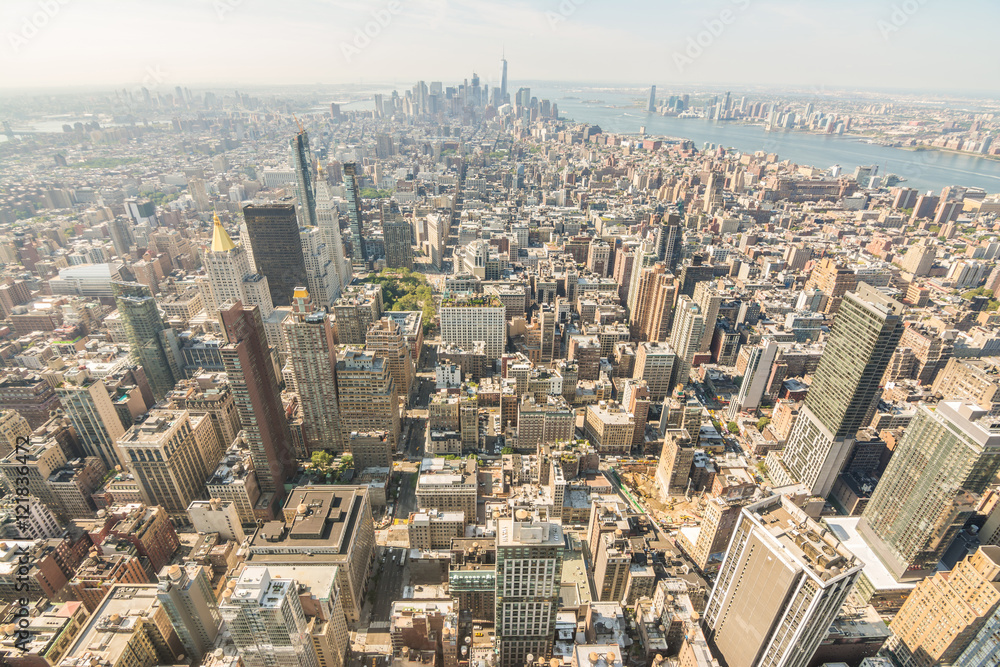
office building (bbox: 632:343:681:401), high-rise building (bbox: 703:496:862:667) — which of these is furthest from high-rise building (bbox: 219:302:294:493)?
office building (bbox: 632:343:681:401)

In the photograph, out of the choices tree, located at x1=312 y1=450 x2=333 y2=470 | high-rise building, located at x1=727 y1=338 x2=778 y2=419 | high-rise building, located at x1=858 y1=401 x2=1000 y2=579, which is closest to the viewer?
high-rise building, located at x1=858 y1=401 x2=1000 y2=579

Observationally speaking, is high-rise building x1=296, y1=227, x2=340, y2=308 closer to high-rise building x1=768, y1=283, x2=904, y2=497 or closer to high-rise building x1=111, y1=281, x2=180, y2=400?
high-rise building x1=111, y1=281, x2=180, y2=400

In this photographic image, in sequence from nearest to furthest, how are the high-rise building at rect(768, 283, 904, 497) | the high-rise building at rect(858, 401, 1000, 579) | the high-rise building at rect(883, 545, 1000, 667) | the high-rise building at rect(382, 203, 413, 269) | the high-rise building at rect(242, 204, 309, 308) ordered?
the high-rise building at rect(883, 545, 1000, 667), the high-rise building at rect(858, 401, 1000, 579), the high-rise building at rect(768, 283, 904, 497), the high-rise building at rect(242, 204, 309, 308), the high-rise building at rect(382, 203, 413, 269)

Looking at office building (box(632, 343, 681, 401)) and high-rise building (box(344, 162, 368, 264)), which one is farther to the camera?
high-rise building (box(344, 162, 368, 264))

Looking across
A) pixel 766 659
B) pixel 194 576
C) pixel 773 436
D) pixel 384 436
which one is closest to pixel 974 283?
pixel 773 436

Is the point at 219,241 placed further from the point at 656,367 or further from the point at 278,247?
the point at 656,367

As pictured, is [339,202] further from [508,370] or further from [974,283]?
[974,283]

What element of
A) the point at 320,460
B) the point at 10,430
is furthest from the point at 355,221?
the point at 10,430

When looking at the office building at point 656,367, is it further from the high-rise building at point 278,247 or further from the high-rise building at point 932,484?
the high-rise building at point 278,247
